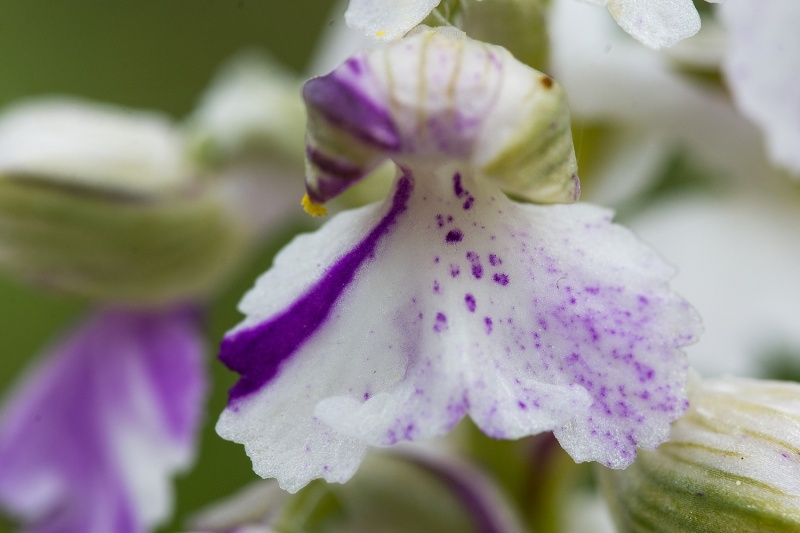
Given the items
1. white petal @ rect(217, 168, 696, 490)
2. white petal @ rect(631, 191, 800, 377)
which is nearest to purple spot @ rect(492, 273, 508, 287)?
white petal @ rect(217, 168, 696, 490)

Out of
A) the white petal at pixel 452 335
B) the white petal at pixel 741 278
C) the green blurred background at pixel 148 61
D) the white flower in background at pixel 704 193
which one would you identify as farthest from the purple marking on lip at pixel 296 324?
the green blurred background at pixel 148 61

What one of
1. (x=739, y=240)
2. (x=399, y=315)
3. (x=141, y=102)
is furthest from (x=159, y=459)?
(x=141, y=102)

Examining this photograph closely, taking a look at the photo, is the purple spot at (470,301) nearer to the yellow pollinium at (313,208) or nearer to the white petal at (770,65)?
the yellow pollinium at (313,208)

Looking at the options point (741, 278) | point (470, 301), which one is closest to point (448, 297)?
point (470, 301)

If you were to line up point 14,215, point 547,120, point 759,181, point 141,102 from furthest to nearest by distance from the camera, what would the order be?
point 141,102, point 759,181, point 14,215, point 547,120

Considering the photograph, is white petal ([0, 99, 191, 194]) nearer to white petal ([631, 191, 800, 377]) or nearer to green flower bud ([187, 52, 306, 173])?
green flower bud ([187, 52, 306, 173])

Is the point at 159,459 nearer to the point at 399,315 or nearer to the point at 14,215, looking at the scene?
the point at 14,215
